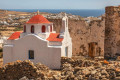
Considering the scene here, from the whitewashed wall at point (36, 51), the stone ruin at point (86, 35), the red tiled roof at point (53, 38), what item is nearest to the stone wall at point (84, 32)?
the stone ruin at point (86, 35)

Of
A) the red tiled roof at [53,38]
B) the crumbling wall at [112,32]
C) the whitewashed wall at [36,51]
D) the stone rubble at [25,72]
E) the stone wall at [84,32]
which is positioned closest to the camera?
the stone rubble at [25,72]

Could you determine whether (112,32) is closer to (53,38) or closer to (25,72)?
(53,38)

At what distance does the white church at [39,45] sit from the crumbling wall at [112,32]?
2820 millimetres

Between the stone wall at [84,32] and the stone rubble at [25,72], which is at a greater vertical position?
the stone wall at [84,32]

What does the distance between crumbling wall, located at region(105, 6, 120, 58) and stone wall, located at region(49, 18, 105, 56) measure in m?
4.57

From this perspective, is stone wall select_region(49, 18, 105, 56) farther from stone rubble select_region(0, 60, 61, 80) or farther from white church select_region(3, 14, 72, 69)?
stone rubble select_region(0, 60, 61, 80)

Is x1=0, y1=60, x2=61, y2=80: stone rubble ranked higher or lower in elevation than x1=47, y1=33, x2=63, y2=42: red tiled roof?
lower

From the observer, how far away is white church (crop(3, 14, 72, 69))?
16.2 metres

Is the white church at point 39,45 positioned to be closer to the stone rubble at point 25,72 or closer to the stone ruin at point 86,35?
the stone ruin at point 86,35

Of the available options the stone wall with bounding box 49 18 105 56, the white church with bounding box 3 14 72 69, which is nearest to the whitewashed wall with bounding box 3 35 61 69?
the white church with bounding box 3 14 72 69

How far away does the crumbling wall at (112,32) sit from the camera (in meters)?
15.9

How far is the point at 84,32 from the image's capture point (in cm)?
2103

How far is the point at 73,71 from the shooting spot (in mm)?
10508

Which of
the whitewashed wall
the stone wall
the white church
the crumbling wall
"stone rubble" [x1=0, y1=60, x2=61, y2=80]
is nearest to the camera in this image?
"stone rubble" [x1=0, y1=60, x2=61, y2=80]
